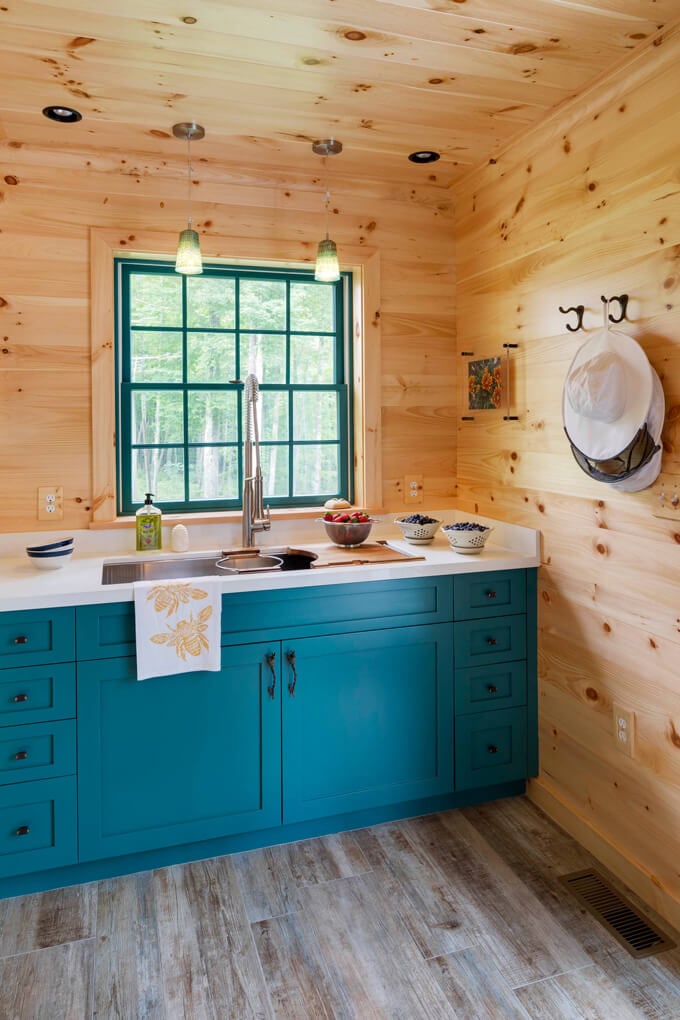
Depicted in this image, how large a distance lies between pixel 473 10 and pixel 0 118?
5.45ft

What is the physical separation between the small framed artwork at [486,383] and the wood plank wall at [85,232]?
1.10 ft

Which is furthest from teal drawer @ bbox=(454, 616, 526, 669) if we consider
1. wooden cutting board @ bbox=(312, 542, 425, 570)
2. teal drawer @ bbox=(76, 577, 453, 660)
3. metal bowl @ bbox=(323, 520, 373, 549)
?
metal bowl @ bbox=(323, 520, 373, 549)

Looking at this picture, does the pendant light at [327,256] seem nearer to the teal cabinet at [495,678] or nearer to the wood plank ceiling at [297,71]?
the wood plank ceiling at [297,71]

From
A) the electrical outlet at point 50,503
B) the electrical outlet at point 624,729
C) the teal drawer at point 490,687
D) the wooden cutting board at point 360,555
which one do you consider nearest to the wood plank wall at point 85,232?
the electrical outlet at point 50,503

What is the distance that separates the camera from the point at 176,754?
2.39 metres

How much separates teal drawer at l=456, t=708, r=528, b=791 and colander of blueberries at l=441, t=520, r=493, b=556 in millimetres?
626

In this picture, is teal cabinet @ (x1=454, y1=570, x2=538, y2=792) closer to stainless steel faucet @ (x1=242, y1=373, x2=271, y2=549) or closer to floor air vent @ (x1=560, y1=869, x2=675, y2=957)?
floor air vent @ (x1=560, y1=869, x2=675, y2=957)

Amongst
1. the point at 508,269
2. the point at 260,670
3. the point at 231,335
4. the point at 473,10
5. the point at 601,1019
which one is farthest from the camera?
the point at 231,335

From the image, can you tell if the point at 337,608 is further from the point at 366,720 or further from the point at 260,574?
the point at 366,720

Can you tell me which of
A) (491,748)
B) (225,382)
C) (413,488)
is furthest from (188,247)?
(491,748)

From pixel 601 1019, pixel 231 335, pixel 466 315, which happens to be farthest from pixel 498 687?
pixel 231 335

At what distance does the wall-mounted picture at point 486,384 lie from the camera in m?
2.95

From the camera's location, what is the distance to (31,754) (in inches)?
88.2

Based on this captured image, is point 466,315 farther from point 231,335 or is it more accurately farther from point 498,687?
point 498,687
